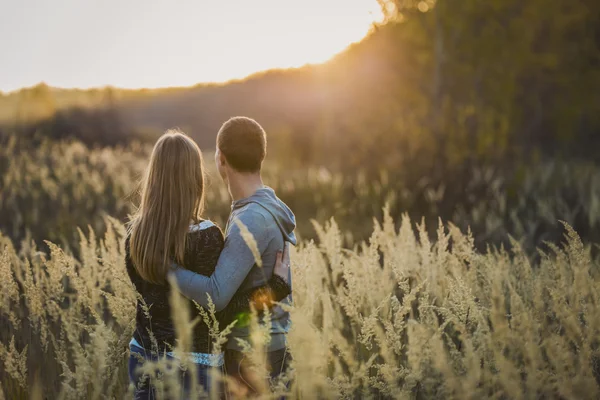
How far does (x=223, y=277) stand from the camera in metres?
2.28

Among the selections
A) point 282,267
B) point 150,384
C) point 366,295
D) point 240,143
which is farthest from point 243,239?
point 366,295

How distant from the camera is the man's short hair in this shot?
2457 millimetres

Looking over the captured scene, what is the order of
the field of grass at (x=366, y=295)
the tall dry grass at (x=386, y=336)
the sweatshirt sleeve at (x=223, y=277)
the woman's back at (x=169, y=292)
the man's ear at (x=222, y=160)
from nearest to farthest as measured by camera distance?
1. the tall dry grass at (x=386, y=336)
2. the field of grass at (x=366, y=295)
3. the sweatshirt sleeve at (x=223, y=277)
4. the woman's back at (x=169, y=292)
5. the man's ear at (x=222, y=160)

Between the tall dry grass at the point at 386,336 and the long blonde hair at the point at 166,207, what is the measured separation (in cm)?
26

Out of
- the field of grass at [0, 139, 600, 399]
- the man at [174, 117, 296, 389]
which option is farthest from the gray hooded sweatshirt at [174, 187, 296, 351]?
the field of grass at [0, 139, 600, 399]

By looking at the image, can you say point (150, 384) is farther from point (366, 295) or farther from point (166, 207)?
point (366, 295)

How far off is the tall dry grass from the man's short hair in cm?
70

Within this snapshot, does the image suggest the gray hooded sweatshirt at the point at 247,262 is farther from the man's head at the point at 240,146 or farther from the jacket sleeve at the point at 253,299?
the man's head at the point at 240,146

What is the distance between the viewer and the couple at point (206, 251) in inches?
91.4

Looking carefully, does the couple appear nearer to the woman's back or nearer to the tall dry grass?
the woman's back

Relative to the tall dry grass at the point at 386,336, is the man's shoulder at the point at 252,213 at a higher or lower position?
higher

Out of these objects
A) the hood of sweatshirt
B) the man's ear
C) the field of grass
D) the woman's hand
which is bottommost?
the field of grass

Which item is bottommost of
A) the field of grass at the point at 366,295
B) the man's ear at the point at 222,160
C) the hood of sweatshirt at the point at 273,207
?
the field of grass at the point at 366,295

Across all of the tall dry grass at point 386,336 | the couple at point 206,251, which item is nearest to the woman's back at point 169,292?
the couple at point 206,251
